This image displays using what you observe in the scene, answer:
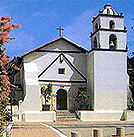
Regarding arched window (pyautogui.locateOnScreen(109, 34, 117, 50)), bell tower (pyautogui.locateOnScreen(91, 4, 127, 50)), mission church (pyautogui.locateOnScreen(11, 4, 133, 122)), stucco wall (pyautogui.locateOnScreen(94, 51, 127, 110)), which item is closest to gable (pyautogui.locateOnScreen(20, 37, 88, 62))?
mission church (pyautogui.locateOnScreen(11, 4, 133, 122))

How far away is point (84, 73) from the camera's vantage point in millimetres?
29203

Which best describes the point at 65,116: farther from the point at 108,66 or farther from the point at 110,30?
the point at 110,30

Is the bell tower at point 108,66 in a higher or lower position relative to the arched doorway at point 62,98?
higher

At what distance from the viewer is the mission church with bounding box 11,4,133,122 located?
2616cm

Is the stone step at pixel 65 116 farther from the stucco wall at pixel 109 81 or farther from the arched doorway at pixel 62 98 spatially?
the stucco wall at pixel 109 81

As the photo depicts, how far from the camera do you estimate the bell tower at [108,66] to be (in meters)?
26.7

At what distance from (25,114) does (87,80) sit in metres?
7.01

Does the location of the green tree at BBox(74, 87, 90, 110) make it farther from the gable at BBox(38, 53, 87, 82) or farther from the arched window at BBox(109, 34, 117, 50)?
the arched window at BBox(109, 34, 117, 50)

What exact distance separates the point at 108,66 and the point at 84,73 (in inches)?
114

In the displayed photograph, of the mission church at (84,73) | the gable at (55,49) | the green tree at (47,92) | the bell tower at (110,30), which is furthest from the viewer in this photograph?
the gable at (55,49)

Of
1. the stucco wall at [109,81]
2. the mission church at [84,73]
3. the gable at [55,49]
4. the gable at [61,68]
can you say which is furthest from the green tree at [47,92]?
the stucco wall at [109,81]

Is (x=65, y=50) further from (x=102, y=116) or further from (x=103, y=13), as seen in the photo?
(x=102, y=116)

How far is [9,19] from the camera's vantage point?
26.2 ft

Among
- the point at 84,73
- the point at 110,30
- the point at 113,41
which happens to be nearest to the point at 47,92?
the point at 84,73
